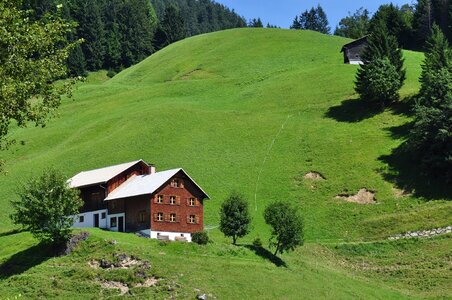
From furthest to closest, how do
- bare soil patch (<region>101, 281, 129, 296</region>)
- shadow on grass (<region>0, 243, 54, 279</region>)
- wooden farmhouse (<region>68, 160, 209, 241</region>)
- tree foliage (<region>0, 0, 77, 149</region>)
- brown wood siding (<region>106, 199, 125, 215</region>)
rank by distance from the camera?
brown wood siding (<region>106, 199, 125, 215</region>) → wooden farmhouse (<region>68, 160, 209, 241</region>) → shadow on grass (<region>0, 243, 54, 279</region>) → bare soil patch (<region>101, 281, 129, 296</region>) → tree foliage (<region>0, 0, 77, 149</region>)

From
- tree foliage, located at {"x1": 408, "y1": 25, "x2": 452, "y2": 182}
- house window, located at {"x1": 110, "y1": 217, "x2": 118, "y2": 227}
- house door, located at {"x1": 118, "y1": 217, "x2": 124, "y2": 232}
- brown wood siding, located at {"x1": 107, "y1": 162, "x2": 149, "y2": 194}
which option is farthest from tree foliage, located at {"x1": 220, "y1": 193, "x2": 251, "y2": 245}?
tree foliage, located at {"x1": 408, "y1": 25, "x2": 452, "y2": 182}

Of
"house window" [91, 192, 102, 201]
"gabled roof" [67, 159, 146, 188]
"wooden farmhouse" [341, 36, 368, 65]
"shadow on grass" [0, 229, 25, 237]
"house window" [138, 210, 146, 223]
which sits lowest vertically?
"shadow on grass" [0, 229, 25, 237]

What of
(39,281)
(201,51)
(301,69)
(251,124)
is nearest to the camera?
(39,281)

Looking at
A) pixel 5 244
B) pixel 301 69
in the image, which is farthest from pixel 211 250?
pixel 301 69

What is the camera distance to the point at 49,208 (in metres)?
58.7

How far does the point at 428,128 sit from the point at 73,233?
43502 millimetres

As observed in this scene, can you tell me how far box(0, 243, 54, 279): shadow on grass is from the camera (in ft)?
182

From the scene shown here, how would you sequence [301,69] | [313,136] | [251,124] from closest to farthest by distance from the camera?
[313,136]
[251,124]
[301,69]

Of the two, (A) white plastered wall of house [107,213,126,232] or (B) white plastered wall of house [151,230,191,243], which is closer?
(B) white plastered wall of house [151,230,191,243]

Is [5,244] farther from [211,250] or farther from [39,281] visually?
[211,250]

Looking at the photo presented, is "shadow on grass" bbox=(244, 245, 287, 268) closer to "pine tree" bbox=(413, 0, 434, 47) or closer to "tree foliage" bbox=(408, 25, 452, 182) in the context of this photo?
"tree foliage" bbox=(408, 25, 452, 182)

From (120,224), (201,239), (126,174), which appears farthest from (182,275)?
(126,174)

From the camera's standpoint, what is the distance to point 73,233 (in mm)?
58562

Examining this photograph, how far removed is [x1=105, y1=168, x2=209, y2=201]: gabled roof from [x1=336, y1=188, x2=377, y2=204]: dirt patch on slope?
1800 centimetres
